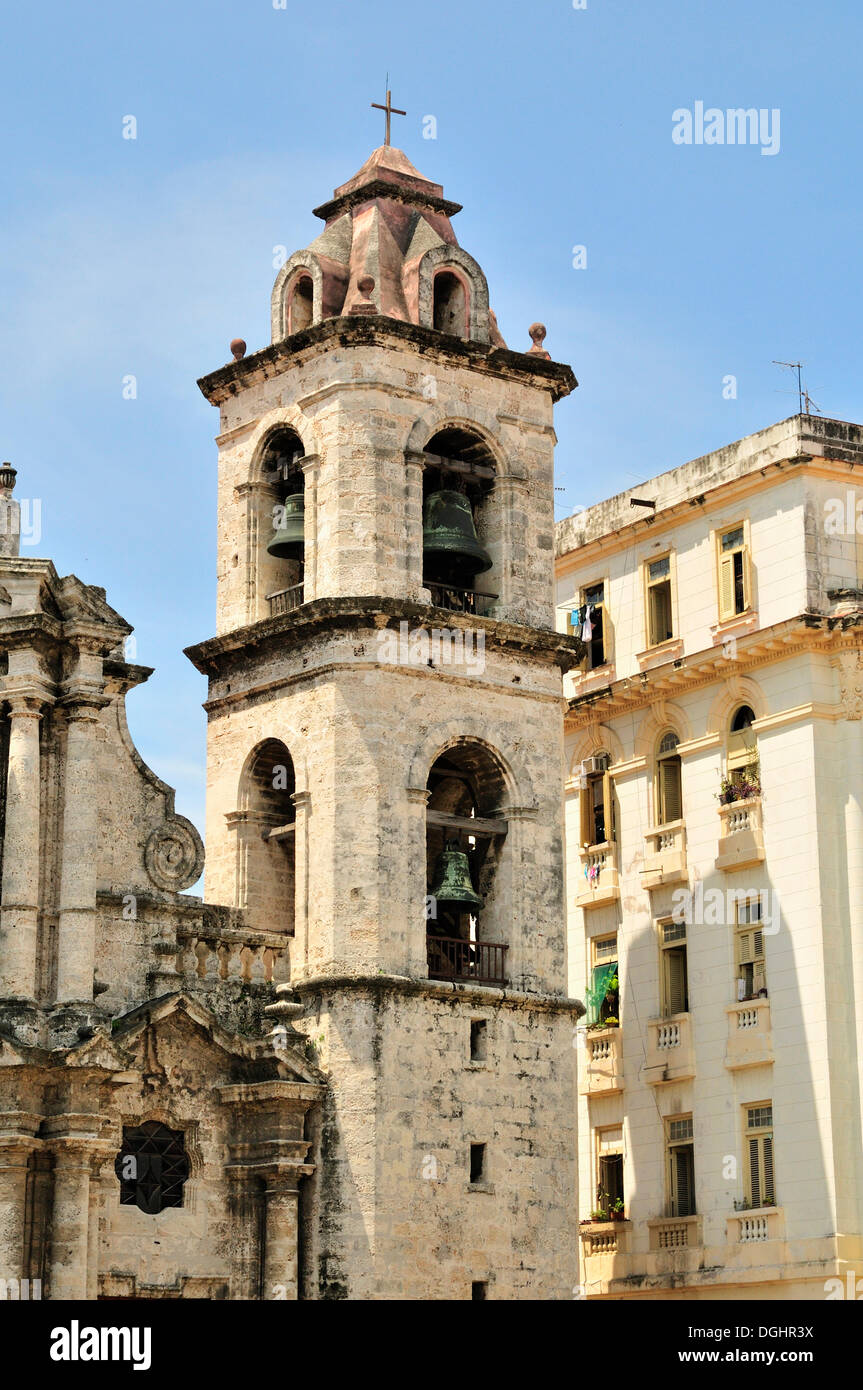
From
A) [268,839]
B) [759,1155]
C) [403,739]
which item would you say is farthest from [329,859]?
[759,1155]

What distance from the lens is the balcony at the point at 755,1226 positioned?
4200cm

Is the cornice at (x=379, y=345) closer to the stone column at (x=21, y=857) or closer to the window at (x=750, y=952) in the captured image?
the stone column at (x=21, y=857)

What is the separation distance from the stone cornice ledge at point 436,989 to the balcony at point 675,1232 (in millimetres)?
5716

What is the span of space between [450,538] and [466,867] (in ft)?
16.8

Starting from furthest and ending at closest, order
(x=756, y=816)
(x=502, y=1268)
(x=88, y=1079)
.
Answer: (x=756, y=816), (x=502, y=1268), (x=88, y=1079)

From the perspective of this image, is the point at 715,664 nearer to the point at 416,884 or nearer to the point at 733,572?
the point at 733,572

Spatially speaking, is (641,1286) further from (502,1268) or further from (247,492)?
(247,492)

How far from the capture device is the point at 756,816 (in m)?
43.8

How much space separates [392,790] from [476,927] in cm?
317

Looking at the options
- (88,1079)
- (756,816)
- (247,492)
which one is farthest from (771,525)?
(88,1079)

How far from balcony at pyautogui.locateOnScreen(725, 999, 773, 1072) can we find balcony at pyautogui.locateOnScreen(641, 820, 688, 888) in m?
2.89

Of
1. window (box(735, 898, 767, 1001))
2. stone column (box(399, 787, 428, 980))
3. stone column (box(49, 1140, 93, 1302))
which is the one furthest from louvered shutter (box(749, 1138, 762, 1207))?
stone column (box(49, 1140, 93, 1302))

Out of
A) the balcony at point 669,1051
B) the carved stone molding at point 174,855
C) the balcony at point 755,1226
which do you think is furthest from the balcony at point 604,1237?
the carved stone molding at point 174,855
